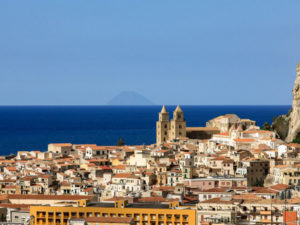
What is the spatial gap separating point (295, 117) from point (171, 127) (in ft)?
61.0

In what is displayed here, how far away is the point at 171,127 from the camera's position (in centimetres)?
10019

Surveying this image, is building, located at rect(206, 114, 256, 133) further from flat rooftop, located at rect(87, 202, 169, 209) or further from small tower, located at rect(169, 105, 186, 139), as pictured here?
flat rooftop, located at rect(87, 202, 169, 209)

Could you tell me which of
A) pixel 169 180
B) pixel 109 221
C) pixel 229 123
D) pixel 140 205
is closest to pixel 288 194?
pixel 140 205

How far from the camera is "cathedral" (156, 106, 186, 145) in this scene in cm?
9894

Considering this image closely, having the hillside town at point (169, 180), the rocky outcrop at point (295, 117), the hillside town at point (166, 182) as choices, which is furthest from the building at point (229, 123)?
the hillside town at point (169, 180)

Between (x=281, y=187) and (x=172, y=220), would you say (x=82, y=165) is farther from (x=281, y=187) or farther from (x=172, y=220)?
(x=172, y=220)

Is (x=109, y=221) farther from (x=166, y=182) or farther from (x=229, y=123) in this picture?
(x=229, y=123)

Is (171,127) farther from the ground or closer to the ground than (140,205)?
farther from the ground

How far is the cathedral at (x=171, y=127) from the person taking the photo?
9894cm

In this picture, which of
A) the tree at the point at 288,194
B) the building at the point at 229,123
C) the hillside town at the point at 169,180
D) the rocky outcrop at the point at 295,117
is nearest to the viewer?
the hillside town at the point at 169,180

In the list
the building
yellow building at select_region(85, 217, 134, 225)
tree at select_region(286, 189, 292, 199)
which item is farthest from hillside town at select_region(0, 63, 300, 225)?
the building

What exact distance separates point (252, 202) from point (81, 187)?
20143 millimetres

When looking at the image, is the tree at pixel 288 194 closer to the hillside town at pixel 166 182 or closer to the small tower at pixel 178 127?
the hillside town at pixel 166 182

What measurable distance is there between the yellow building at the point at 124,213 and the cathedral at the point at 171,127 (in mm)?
53530
